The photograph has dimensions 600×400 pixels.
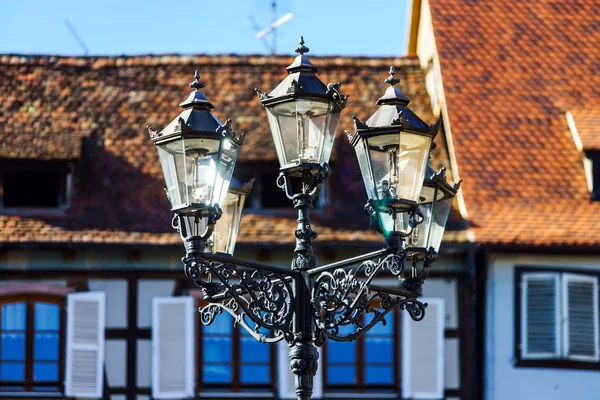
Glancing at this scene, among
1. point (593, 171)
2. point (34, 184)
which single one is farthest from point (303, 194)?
point (593, 171)

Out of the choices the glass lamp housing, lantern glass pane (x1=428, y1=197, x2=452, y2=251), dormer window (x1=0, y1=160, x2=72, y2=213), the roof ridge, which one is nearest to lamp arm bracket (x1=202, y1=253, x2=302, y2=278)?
the glass lamp housing

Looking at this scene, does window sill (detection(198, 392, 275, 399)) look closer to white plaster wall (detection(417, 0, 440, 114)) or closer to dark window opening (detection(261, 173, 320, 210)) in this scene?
dark window opening (detection(261, 173, 320, 210))

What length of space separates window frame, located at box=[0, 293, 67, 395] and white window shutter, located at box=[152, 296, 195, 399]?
1064 mm

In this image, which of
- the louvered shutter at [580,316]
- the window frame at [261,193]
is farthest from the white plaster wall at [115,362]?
the louvered shutter at [580,316]

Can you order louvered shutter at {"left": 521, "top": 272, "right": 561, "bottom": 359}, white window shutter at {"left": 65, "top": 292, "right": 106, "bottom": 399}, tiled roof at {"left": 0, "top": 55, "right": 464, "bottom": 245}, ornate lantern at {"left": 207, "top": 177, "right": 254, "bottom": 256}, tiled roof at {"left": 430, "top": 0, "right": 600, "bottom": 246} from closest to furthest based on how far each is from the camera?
ornate lantern at {"left": 207, "top": 177, "right": 254, "bottom": 256}
white window shutter at {"left": 65, "top": 292, "right": 106, "bottom": 399}
louvered shutter at {"left": 521, "top": 272, "right": 561, "bottom": 359}
tiled roof at {"left": 0, "top": 55, "right": 464, "bottom": 245}
tiled roof at {"left": 430, "top": 0, "right": 600, "bottom": 246}

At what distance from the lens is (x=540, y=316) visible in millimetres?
19891

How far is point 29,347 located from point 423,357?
4.61 metres

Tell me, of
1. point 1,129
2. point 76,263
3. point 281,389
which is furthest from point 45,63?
point 281,389

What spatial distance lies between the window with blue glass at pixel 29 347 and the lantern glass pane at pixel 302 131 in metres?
9.51

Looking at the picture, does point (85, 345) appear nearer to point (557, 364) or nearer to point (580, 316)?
point (557, 364)

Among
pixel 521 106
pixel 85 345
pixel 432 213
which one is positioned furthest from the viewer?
pixel 521 106

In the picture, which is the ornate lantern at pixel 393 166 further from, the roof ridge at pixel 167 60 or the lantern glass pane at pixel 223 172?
the roof ridge at pixel 167 60

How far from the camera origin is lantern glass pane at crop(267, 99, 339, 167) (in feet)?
35.3

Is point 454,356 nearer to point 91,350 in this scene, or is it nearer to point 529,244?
point 529,244
